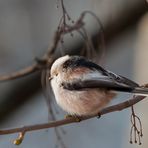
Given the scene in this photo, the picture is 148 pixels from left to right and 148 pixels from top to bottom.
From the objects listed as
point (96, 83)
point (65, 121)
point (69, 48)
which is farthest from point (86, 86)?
point (69, 48)

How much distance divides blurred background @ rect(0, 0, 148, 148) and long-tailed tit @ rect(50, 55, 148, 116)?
67 cm

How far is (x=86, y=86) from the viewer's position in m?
2.38

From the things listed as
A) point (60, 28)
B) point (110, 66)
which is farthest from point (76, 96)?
point (110, 66)

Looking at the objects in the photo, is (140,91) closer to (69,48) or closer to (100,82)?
(100,82)

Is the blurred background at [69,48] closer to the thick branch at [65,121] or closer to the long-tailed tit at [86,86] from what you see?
the long-tailed tit at [86,86]

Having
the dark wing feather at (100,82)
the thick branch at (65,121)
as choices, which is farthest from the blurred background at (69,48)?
the thick branch at (65,121)

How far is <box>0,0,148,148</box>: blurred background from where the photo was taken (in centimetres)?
381

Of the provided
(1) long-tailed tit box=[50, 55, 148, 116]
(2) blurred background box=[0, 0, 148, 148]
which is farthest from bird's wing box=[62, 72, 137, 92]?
(2) blurred background box=[0, 0, 148, 148]

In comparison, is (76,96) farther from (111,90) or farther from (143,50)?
(143,50)

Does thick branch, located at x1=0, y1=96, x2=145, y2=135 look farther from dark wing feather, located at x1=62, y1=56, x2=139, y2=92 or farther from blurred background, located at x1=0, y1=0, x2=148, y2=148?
blurred background, located at x1=0, y1=0, x2=148, y2=148

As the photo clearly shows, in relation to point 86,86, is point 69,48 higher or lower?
lower

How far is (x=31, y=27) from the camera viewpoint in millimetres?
5004

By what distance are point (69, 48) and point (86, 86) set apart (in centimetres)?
153

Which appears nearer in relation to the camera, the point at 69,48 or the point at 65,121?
the point at 65,121
